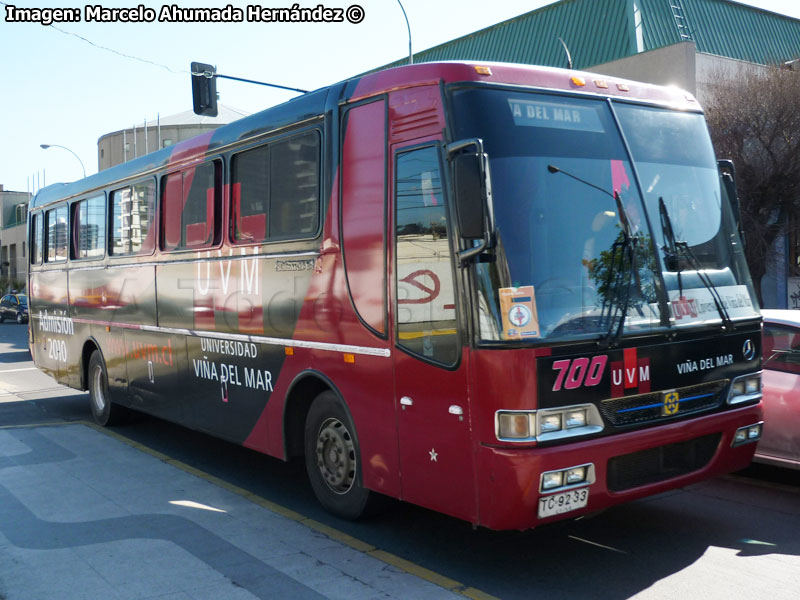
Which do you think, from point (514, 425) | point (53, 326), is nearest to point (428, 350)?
A: point (514, 425)

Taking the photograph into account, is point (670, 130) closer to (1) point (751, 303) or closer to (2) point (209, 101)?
(1) point (751, 303)

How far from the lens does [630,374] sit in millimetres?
5039

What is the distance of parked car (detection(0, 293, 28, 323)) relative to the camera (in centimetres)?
4894

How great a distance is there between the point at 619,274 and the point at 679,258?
58 centimetres

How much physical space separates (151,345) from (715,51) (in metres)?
24.7

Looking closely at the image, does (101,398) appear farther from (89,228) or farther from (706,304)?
(706,304)

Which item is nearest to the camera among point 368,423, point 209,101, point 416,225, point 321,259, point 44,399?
point 416,225

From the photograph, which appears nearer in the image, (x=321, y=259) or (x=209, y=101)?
(x=321, y=259)

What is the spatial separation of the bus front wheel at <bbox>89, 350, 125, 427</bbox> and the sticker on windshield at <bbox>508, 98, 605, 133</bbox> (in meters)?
7.60

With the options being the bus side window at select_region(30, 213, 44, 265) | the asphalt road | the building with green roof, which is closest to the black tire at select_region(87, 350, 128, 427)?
the bus side window at select_region(30, 213, 44, 265)

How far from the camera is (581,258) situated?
16.2 feet

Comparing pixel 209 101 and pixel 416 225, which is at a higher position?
pixel 209 101

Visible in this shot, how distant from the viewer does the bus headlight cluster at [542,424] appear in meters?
4.65

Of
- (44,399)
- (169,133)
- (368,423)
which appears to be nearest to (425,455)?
(368,423)
